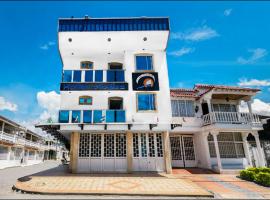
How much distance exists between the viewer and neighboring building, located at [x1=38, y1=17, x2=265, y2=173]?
16641 millimetres

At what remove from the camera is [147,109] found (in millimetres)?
17469

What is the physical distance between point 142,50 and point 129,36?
6.27 ft

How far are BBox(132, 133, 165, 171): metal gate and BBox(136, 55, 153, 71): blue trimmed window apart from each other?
6.48m

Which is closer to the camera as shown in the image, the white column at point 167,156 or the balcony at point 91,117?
the balcony at point 91,117

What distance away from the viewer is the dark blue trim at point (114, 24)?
1839cm

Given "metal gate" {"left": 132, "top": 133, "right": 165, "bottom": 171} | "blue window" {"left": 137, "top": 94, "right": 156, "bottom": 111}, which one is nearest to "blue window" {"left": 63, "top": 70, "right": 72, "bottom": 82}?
"blue window" {"left": 137, "top": 94, "right": 156, "bottom": 111}

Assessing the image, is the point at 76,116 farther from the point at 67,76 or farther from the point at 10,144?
the point at 10,144

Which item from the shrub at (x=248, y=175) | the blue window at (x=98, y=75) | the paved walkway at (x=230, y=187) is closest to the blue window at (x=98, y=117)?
the blue window at (x=98, y=75)

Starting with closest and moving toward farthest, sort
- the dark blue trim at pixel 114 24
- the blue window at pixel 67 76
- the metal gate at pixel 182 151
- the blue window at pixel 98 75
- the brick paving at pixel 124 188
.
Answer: the brick paving at pixel 124 188, the blue window at pixel 67 76, the blue window at pixel 98 75, the dark blue trim at pixel 114 24, the metal gate at pixel 182 151

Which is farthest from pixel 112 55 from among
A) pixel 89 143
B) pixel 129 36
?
pixel 89 143

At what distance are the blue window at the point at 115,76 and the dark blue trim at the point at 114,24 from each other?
4.30 metres

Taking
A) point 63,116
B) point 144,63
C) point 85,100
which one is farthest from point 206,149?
point 63,116

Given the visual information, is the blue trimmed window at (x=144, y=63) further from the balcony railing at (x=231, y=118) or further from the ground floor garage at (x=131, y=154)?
the balcony railing at (x=231, y=118)

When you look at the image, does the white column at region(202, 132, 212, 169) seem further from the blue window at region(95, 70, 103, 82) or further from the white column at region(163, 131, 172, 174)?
the blue window at region(95, 70, 103, 82)
